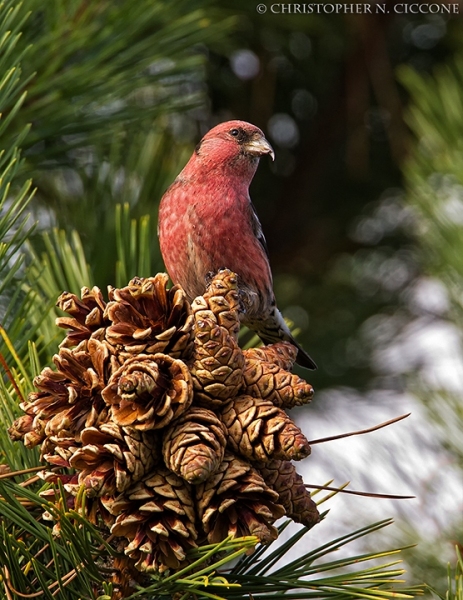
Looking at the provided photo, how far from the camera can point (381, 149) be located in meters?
4.30

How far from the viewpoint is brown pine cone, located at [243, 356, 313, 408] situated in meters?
1.50

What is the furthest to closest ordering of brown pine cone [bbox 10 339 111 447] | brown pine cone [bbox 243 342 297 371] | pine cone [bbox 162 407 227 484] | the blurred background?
the blurred background
brown pine cone [bbox 243 342 297 371]
brown pine cone [bbox 10 339 111 447]
pine cone [bbox 162 407 227 484]

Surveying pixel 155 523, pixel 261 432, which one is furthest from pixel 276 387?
pixel 155 523

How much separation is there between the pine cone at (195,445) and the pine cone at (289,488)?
124 mm

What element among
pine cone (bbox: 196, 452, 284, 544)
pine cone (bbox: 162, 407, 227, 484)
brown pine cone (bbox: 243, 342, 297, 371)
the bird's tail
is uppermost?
pine cone (bbox: 162, 407, 227, 484)

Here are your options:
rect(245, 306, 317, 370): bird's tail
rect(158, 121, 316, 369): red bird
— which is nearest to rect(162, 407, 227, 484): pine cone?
rect(158, 121, 316, 369): red bird

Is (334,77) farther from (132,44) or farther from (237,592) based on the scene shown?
(237,592)

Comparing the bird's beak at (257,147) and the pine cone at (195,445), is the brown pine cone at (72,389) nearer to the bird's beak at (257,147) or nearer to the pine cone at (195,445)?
the pine cone at (195,445)

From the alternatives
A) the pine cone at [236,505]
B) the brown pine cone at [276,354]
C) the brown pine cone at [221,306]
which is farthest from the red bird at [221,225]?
the pine cone at [236,505]

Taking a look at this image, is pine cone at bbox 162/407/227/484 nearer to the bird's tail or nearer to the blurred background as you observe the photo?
the blurred background

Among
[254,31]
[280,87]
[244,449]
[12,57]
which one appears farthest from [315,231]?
[244,449]

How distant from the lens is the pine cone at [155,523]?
1.34 metres

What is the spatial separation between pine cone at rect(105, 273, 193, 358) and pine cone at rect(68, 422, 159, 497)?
149mm

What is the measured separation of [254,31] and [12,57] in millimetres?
2098
